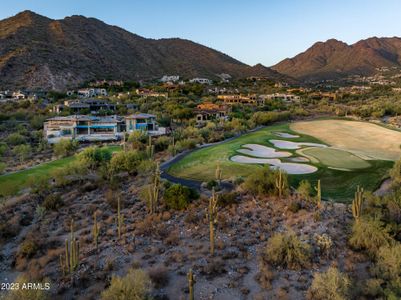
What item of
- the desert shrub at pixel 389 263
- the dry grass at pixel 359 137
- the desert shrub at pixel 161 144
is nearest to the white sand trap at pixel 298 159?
the dry grass at pixel 359 137

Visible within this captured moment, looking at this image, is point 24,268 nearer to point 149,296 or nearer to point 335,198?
point 149,296

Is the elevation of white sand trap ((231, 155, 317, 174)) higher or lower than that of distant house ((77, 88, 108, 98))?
lower

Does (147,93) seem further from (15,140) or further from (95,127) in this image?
(15,140)

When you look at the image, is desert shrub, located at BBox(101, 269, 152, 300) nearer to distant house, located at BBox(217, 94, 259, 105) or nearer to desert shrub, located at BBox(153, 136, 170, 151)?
desert shrub, located at BBox(153, 136, 170, 151)

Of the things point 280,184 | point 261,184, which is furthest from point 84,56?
point 280,184

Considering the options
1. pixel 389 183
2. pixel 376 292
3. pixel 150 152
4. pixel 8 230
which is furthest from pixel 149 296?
pixel 150 152

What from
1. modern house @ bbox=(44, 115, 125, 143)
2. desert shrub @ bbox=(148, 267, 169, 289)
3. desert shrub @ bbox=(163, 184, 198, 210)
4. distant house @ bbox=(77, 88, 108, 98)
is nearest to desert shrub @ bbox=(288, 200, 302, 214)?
desert shrub @ bbox=(163, 184, 198, 210)
